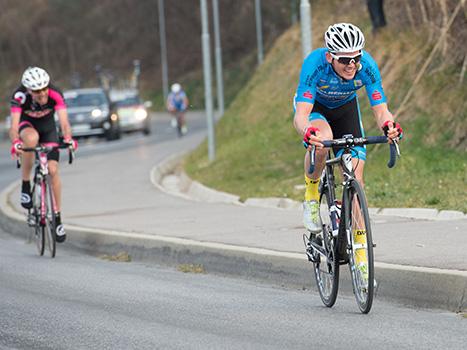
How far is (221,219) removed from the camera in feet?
49.6

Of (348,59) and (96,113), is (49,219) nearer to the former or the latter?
(348,59)

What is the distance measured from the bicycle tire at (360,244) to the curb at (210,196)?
5.05 m

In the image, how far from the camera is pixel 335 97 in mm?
8977

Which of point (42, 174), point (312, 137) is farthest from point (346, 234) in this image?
point (42, 174)

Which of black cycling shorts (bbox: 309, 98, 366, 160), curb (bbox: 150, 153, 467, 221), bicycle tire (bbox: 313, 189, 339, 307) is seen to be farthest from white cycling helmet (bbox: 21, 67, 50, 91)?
black cycling shorts (bbox: 309, 98, 366, 160)

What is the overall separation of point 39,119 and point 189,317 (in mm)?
5818

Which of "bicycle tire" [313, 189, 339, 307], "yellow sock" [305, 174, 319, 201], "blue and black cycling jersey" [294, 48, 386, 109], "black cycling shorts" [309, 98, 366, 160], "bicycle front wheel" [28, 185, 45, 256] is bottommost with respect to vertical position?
"bicycle front wheel" [28, 185, 45, 256]

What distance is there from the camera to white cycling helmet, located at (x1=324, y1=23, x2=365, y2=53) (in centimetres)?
852

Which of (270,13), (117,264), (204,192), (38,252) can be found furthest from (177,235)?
(270,13)

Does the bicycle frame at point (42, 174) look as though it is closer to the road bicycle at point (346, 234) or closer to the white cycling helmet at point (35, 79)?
the white cycling helmet at point (35, 79)

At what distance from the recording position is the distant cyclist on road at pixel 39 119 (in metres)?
13.6

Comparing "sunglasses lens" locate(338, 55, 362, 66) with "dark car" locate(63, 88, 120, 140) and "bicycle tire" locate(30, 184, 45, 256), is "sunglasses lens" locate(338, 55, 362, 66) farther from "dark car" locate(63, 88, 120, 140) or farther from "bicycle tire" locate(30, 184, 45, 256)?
"dark car" locate(63, 88, 120, 140)

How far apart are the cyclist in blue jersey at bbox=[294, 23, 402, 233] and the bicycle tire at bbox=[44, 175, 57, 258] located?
4.81 m

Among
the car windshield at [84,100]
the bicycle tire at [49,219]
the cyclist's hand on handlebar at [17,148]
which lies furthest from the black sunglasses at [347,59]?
the car windshield at [84,100]
